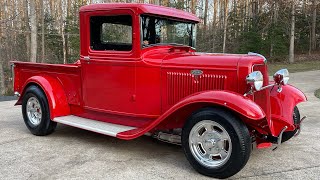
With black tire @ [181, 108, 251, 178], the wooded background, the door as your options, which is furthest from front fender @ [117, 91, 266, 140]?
the wooded background

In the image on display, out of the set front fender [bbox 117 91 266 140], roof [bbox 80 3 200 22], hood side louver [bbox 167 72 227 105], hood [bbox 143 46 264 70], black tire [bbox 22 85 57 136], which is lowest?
black tire [bbox 22 85 57 136]

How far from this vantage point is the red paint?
3818mm

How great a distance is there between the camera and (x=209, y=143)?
367 cm

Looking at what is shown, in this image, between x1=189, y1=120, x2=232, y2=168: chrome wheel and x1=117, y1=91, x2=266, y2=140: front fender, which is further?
x1=189, y1=120, x2=232, y2=168: chrome wheel

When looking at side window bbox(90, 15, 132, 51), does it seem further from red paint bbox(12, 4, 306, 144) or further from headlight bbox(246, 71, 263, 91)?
headlight bbox(246, 71, 263, 91)

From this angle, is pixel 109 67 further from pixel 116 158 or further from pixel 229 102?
pixel 229 102

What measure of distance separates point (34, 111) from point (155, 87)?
95.6 inches

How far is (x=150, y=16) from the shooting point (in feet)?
14.6

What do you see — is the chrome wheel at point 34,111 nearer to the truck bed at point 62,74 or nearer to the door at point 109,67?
the truck bed at point 62,74

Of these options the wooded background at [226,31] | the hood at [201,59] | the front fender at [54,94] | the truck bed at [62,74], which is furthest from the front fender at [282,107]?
the wooded background at [226,31]

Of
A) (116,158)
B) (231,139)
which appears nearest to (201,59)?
(231,139)

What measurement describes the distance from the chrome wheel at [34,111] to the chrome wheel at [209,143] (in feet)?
9.63

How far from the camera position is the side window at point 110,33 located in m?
4.51

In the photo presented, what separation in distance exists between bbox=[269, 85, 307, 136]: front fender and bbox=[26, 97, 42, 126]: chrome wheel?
12.1ft
